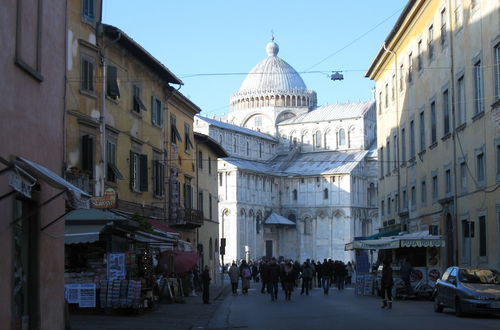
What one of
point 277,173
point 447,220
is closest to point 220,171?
point 277,173

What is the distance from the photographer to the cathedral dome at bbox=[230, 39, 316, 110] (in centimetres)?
13325

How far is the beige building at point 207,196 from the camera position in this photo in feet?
164

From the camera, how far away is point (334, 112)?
13088 centimetres

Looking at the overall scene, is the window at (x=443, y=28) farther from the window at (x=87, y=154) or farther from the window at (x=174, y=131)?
the window at (x=87, y=154)

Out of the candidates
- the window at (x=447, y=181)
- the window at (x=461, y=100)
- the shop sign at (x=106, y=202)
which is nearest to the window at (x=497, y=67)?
the window at (x=461, y=100)

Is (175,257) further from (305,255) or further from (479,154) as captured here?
(305,255)

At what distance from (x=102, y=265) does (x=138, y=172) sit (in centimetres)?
1213

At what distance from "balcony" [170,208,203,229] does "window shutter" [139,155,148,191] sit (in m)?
5.00

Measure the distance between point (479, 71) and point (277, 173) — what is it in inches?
3682

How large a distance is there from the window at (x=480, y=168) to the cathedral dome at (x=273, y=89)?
103 metres

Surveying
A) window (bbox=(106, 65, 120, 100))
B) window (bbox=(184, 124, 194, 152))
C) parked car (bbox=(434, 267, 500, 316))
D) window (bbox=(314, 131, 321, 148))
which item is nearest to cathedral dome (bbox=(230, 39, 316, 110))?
window (bbox=(314, 131, 321, 148))

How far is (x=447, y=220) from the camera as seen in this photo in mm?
35094

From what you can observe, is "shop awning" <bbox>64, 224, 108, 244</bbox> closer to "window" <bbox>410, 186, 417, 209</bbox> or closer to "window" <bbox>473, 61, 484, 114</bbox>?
"window" <bbox>473, 61, 484, 114</bbox>

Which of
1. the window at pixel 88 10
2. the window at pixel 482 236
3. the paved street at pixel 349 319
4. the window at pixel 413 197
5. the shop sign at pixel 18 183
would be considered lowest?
the paved street at pixel 349 319
